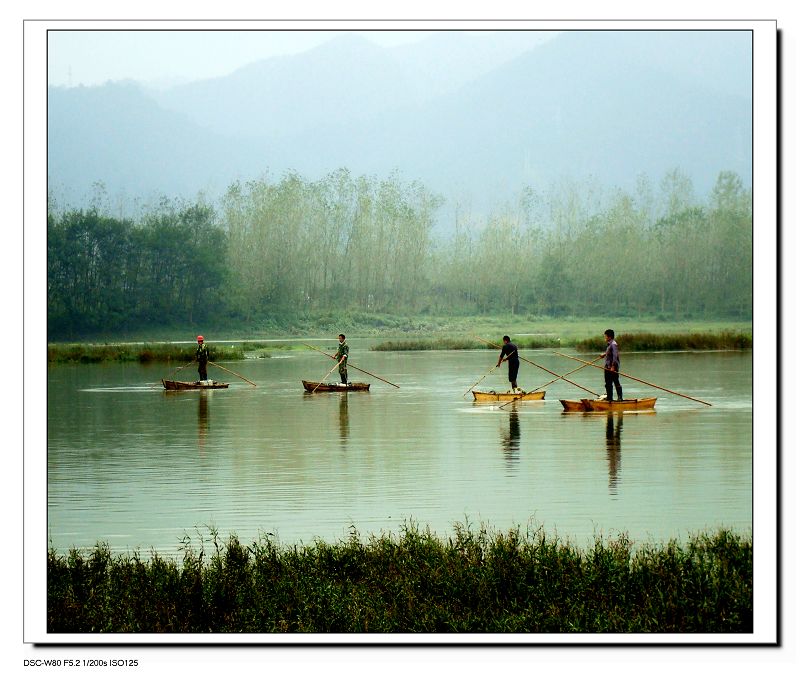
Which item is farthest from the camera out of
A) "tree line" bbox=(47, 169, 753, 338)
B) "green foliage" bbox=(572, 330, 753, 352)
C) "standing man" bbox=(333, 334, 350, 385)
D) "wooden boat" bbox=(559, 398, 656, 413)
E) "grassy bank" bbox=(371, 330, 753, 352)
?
"grassy bank" bbox=(371, 330, 753, 352)

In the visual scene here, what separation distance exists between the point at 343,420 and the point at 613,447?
7.08m

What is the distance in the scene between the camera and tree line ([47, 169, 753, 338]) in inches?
847

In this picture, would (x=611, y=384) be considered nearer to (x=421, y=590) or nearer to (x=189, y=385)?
(x=189, y=385)

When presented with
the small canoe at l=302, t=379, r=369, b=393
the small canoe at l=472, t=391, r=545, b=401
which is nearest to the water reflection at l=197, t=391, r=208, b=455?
the small canoe at l=302, t=379, r=369, b=393

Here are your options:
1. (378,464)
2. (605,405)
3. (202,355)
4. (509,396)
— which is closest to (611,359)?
(605,405)

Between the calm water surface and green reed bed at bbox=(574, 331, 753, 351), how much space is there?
3.73ft

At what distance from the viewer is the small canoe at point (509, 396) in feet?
84.8

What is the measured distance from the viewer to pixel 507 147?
3231 centimetres

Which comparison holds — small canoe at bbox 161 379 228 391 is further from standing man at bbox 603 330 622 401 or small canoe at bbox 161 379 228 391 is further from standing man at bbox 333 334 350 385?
standing man at bbox 603 330 622 401

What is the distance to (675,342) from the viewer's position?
33031 millimetres
